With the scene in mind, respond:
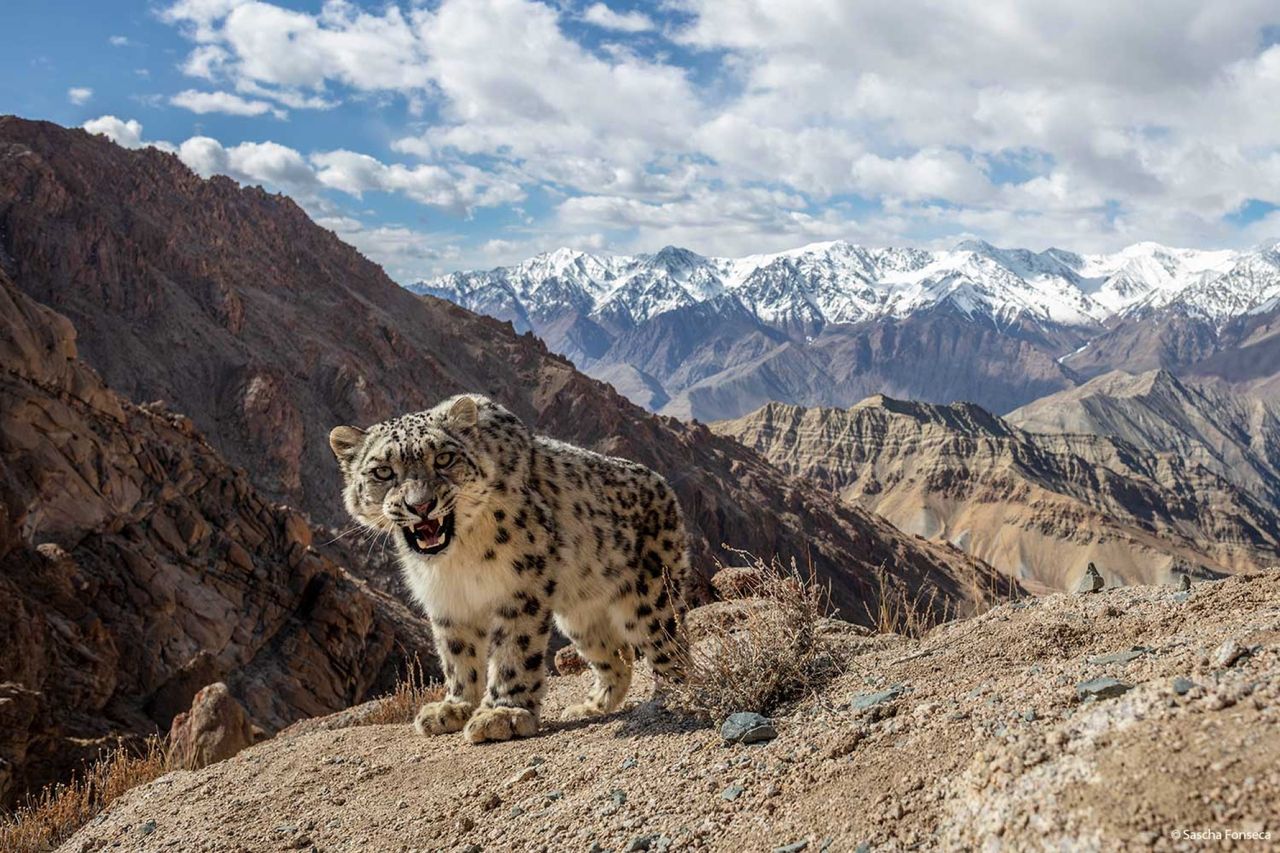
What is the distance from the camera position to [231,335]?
2985 inches

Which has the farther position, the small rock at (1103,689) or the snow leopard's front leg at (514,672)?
the snow leopard's front leg at (514,672)

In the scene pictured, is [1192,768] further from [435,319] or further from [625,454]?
[435,319]

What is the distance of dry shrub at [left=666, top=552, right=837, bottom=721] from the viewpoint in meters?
6.07

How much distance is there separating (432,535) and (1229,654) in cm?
506

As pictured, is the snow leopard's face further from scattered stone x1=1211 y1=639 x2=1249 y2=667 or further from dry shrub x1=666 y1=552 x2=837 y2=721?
scattered stone x1=1211 y1=639 x2=1249 y2=667

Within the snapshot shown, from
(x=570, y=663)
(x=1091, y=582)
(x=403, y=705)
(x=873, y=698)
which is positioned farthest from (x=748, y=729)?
(x=570, y=663)

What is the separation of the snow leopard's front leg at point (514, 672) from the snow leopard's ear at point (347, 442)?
5.83 ft

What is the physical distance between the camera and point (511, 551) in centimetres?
705

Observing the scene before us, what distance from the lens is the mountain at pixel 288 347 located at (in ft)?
217

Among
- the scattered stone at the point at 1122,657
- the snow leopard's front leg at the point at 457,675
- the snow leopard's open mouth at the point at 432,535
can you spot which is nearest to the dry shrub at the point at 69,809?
the snow leopard's front leg at the point at 457,675

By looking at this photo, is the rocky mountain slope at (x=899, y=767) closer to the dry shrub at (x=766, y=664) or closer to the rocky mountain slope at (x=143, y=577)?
the dry shrub at (x=766, y=664)

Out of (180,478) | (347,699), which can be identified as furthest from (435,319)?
(347,699)

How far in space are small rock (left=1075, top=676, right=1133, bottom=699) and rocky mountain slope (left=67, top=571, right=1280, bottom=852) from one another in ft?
0.04

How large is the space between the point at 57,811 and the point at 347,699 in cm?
2381
